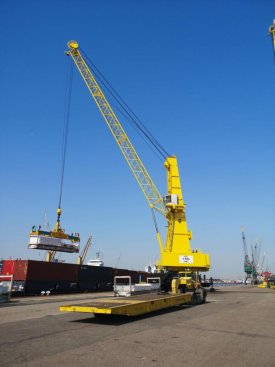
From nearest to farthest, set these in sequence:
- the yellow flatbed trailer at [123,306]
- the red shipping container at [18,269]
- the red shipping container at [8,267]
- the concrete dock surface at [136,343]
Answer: the concrete dock surface at [136,343] < the yellow flatbed trailer at [123,306] < the red shipping container at [18,269] < the red shipping container at [8,267]

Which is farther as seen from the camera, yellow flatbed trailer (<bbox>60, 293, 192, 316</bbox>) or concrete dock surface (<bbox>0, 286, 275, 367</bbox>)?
yellow flatbed trailer (<bbox>60, 293, 192, 316</bbox>)

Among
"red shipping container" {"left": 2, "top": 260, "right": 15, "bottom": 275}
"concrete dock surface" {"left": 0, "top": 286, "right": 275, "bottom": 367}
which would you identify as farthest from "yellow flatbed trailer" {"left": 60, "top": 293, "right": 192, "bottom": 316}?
"red shipping container" {"left": 2, "top": 260, "right": 15, "bottom": 275}

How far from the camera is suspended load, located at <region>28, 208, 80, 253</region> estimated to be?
129ft

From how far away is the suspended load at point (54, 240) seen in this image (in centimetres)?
3944

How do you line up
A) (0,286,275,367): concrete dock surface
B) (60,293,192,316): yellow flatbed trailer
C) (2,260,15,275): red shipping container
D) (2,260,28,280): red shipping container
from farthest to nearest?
(2,260,15,275): red shipping container, (2,260,28,280): red shipping container, (60,293,192,316): yellow flatbed trailer, (0,286,275,367): concrete dock surface

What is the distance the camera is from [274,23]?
3847 cm

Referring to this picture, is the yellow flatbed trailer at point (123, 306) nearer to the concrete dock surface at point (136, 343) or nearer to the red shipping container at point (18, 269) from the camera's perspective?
the concrete dock surface at point (136, 343)

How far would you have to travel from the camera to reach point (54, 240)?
41.8 metres

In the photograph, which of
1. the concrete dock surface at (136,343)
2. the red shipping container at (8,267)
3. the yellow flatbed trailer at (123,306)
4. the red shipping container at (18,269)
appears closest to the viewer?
the concrete dock surface at (136,343)

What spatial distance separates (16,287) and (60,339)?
2652cm

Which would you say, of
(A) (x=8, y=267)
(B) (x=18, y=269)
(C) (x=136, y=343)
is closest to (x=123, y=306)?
(C) (x=136, y=343)

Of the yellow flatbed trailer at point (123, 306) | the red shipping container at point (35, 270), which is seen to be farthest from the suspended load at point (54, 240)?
the yellow flatbed trailer at point (123, 306)

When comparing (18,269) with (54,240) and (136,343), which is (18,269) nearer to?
(54,240)

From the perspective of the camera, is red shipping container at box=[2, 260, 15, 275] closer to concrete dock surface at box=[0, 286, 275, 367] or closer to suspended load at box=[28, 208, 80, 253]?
suspended load at box=[28, 208, 80, 253]
